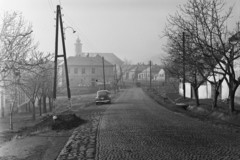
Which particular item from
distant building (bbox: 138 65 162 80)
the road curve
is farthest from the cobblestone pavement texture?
distant building (bbox: 138 65 162 80)

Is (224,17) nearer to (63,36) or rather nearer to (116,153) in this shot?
(63,36)

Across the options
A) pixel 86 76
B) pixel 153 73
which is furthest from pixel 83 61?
pixel 153 73

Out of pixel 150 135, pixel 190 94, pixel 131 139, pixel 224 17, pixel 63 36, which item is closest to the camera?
pixel 131 139

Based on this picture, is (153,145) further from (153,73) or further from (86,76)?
(153,73)

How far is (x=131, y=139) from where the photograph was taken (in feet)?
35.0

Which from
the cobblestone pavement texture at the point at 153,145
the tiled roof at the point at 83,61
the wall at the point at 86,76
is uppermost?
the tiled roof at the point at 83,61

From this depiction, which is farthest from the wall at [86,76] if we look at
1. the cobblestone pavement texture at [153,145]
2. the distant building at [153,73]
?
the cobblestone pavement texture at [153,145]

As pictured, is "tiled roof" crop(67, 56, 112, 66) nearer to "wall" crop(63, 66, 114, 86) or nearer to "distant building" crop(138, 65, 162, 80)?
"wall" crop(63, 66, 114, 86)

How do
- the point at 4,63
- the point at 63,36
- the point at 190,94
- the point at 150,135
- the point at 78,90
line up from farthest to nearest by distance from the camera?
the point at 78,90
the point at 190,94
the point at 63,36
the point at 4,63
the point at 150,135

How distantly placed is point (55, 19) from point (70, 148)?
571 inches

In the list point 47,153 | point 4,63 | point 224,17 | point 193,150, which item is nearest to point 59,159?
point 47,153

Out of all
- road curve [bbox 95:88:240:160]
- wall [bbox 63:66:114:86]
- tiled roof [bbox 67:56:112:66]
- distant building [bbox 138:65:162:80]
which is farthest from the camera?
distant building [bbox 138:65:162:80]

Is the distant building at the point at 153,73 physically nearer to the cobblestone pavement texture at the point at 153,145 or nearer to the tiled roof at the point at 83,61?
the tiled roof at the point at 83,61

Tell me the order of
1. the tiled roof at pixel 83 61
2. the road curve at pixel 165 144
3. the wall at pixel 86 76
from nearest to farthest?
1. the road curve at pixel 165 144
2. the wall at pixel 86 76
3. the tiled roof at pixel 83 61
